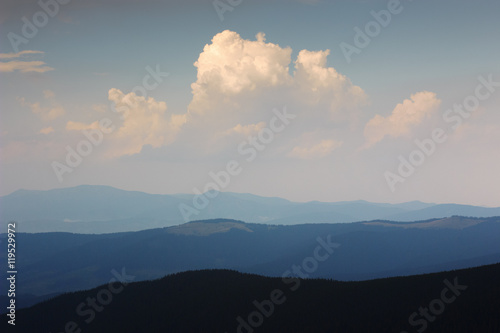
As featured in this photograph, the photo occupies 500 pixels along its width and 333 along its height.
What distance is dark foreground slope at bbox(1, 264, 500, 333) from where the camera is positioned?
107 m

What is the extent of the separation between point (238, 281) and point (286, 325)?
46.6 metres

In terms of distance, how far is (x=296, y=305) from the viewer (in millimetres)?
140750

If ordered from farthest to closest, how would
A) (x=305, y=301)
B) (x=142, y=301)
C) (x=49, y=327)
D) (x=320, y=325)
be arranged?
(x=49, y=327), (x=142, y=301), (x=305, y=301), (x=320, y=325)

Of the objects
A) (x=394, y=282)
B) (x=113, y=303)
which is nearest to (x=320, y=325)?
(x=394, y=282)

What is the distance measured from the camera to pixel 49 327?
19462 cm

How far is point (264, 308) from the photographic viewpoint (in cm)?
14800

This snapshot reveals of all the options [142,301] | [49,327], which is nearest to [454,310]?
[142,301]

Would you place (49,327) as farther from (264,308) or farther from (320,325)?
(320,325)

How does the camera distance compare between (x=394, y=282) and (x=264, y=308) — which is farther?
(x=264, y=308)

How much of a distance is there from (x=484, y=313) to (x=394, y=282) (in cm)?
3626

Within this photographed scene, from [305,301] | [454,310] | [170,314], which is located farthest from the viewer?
[170,314]

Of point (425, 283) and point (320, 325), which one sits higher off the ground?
point (425, 283)

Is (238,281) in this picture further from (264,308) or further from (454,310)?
(454,310)

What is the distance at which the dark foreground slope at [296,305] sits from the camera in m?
107
